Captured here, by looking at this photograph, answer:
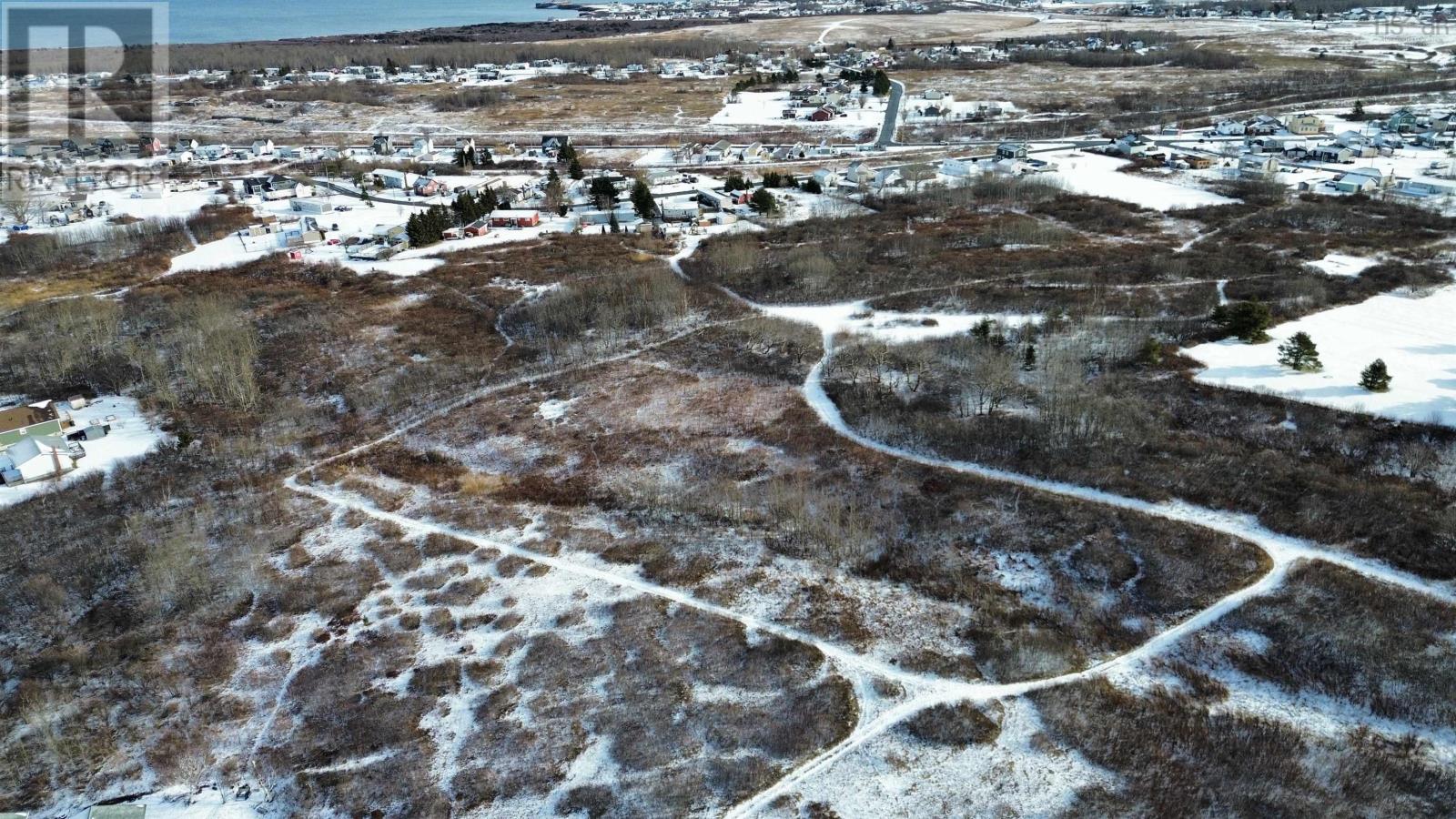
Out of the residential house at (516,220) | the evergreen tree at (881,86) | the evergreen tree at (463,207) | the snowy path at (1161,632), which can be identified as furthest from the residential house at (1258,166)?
the evergreen tree at (463,207)

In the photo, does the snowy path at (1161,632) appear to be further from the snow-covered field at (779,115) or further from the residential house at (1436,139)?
the snow-covered field at (779,115)

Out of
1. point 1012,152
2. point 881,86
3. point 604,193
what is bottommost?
point 604,193

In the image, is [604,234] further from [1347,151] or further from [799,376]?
[1347,151]

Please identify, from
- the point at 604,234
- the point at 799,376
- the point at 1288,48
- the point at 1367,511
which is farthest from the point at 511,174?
the point at 1288,48

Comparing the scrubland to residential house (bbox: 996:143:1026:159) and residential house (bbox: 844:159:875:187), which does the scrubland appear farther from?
residential house (bbox: 996:143:1026:159)

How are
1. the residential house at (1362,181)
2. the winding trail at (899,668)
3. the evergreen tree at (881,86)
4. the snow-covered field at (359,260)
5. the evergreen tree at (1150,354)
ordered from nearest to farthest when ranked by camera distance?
the winding trail at (899,668) → the evergreen tree at (1150,354) → the snow-covered field at (359,260) → the residential house at (1362,181) → the evergreen tree at (881,86)

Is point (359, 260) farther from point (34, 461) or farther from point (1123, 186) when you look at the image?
point (1123, 186)

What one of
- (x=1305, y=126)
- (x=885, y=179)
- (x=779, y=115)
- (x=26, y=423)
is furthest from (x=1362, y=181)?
(x=26, y=423)
